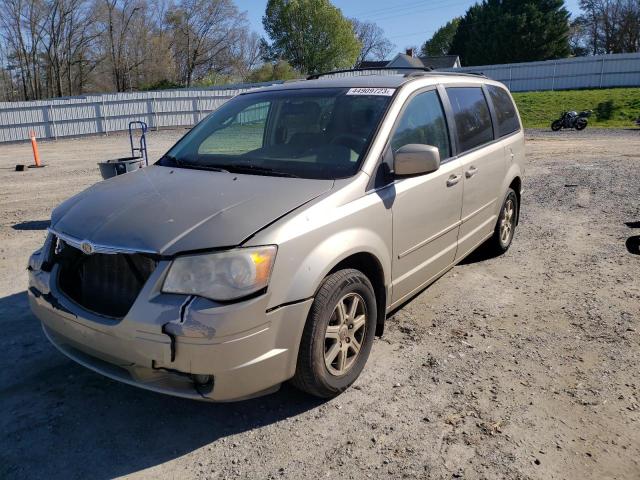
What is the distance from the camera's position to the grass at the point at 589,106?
2464 centimetres

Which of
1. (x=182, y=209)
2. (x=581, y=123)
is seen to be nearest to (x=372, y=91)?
(x=182, y=209)

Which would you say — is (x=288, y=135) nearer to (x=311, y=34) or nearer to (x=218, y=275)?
(x=218, y=275)

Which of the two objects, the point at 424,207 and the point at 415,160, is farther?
the point at 424,207

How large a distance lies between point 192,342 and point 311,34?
67165 millimetres

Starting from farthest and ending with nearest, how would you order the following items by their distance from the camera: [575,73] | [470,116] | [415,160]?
[575,73] < [470,116] < [415,160]

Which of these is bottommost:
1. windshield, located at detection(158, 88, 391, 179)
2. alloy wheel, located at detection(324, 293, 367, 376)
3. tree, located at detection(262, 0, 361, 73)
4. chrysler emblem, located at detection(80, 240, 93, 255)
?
alloy wheel, located at detection(324, 293, 367, 376)

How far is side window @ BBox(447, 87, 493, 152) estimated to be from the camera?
4.48 meters

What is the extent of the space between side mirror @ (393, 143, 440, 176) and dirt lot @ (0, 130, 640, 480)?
1347 millimetres

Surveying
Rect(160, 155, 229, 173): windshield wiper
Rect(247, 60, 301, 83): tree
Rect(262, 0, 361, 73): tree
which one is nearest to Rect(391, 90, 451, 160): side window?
Rect(160, 155, 229, 173): windshield wiper

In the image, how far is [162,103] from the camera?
27719mm

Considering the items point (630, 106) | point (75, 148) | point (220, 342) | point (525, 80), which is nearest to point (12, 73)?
point (75, 148)

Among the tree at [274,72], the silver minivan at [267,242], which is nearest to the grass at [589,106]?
the silver minivan at [267,242]

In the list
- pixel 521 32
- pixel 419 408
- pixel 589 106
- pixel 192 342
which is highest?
pixel 521 32

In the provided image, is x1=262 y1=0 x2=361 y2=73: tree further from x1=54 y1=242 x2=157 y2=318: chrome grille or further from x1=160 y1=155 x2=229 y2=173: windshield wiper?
x1=54 y1=242 x2=157 y2=318: chrome grille
